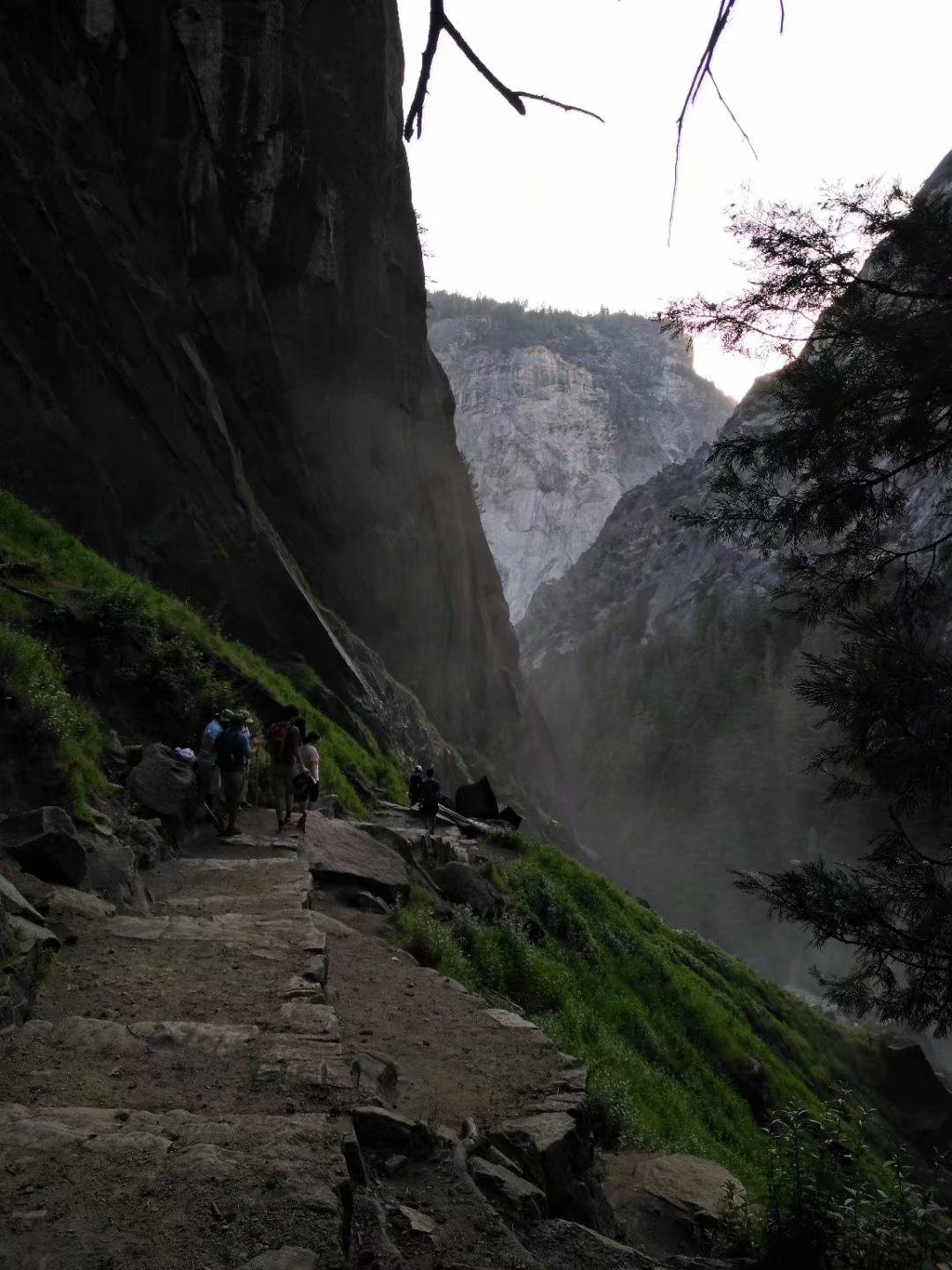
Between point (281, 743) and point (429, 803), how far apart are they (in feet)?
13.0

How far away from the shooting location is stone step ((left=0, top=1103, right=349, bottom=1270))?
8.68 ft

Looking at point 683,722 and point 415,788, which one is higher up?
point 415,788

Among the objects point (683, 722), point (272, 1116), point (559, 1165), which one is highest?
point (272, 1116)

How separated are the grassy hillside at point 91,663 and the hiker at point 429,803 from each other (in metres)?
1.24

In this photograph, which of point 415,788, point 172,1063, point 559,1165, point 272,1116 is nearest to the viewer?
point 272,1116

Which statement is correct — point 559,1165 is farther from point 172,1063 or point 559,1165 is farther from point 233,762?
point 233,762

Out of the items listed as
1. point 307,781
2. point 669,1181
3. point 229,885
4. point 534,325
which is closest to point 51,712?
point 229,885

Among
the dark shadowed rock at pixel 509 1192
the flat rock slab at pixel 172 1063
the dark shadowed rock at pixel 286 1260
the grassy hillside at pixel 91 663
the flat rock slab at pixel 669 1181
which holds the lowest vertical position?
the flat rock slab at pixel 669 1181

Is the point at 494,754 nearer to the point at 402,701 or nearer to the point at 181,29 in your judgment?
the point at 402,701

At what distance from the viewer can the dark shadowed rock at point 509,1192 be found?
153 inches

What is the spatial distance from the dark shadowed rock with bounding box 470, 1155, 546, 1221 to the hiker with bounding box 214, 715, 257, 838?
6908 millimetres

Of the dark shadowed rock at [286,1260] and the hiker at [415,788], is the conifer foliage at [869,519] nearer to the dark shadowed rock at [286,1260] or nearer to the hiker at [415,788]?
the dark shadowed rock at [286,1260]

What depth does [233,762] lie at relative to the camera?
10.4 m

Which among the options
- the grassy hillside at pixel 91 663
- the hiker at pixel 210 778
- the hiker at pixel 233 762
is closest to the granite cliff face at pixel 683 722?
the grassy hillside at pixel 91 663
